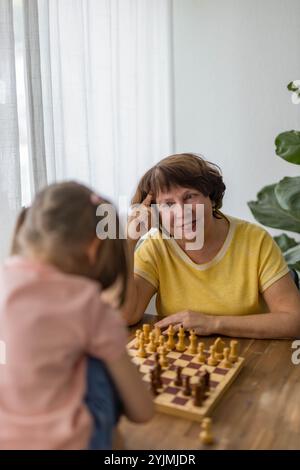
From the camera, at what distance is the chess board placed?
105 cm

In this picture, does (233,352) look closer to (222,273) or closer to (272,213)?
(222,273)

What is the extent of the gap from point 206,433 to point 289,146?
1.29 meters

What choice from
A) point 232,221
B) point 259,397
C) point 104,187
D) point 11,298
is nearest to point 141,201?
point 232,221

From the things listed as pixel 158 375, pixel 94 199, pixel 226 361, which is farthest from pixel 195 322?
pixel 94 199

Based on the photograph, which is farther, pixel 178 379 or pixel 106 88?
pixel 106 88

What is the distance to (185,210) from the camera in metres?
1.57

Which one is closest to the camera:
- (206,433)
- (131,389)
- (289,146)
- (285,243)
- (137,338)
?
(131,389)

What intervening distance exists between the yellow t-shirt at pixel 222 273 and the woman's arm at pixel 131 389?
784 millimetres

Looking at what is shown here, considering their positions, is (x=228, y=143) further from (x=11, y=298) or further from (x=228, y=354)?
(x=11, y=298)

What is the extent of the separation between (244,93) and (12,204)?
5.24 ft

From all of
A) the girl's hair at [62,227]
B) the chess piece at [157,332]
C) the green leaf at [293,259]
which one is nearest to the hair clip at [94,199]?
the girl's hair at [62,227]

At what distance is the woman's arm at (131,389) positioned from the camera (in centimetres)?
80

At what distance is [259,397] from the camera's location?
113 cm

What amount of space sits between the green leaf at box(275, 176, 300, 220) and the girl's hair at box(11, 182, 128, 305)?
1279 millimetres
